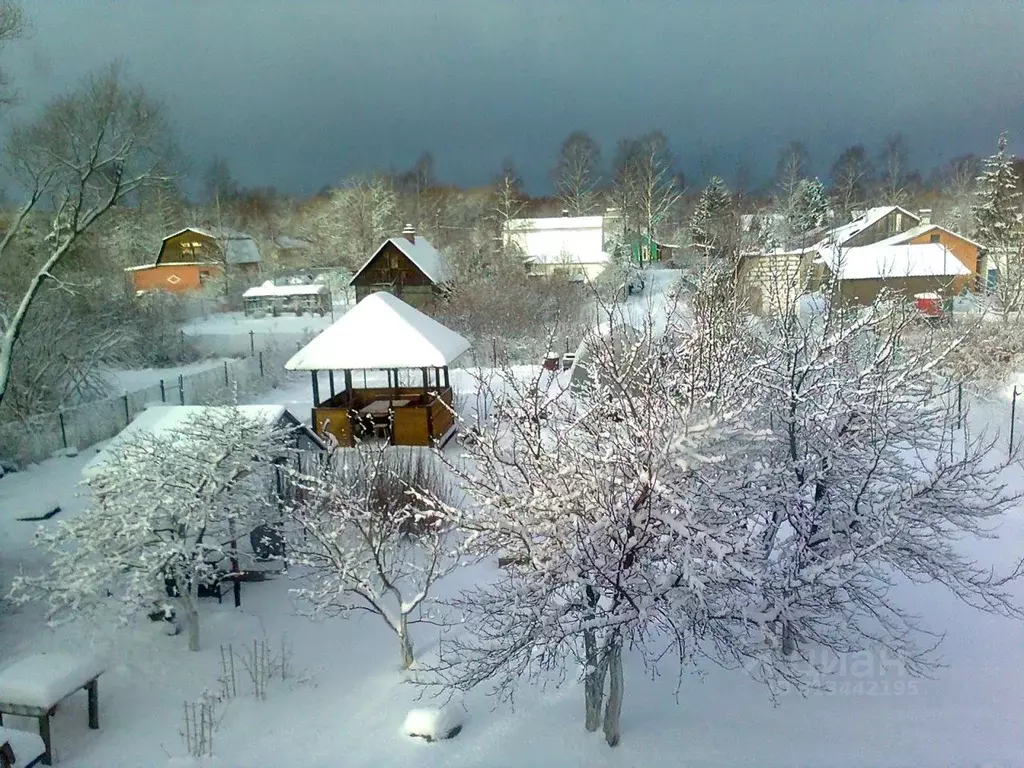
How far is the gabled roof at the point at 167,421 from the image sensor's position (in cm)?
885

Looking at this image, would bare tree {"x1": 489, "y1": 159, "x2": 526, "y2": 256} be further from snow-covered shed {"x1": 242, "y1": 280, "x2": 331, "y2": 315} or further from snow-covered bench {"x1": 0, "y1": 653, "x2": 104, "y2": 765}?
snow-covered bench {"x1": 0, "y1": 653, "x2": 104, "y2": 765}

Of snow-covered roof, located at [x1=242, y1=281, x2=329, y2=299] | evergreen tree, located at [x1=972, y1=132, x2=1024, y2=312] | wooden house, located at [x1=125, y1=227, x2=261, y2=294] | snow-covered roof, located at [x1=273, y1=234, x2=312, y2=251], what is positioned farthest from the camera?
snow-covered roof, located at [x1=273, y1=234, x2=312, y2=251]

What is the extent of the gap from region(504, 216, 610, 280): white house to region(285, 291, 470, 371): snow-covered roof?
78.6 feet

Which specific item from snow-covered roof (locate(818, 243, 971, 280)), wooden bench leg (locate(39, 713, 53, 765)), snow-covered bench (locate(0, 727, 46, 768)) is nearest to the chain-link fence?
wooden bench leg (locate(39, 713, 53, 765))

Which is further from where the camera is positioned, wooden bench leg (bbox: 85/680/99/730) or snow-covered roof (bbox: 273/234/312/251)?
snow-covered roof (bbox: 273/234/312/251)

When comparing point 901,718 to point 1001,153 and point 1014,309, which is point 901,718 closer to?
point 1014,309

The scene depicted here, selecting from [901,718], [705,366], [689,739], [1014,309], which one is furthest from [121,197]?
[1014,309]

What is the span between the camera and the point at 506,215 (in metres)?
43.8

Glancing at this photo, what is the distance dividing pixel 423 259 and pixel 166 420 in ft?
88.2

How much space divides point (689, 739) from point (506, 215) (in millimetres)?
39791

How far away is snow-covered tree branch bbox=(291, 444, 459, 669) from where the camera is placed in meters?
7.77

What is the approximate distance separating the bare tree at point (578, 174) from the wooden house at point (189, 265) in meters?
22.1

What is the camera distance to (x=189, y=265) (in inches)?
1815

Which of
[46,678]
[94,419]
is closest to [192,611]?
[46,678]
